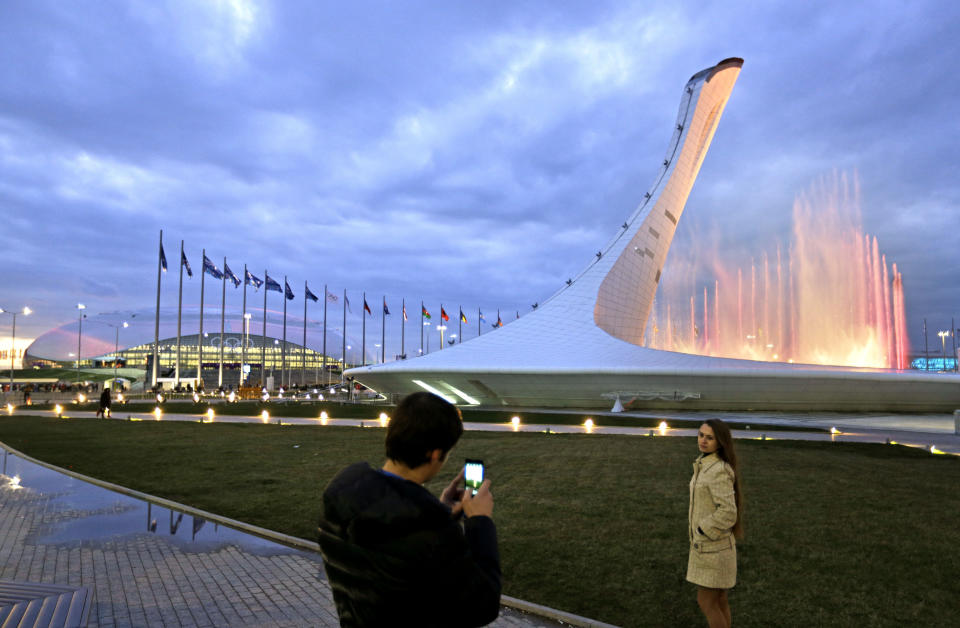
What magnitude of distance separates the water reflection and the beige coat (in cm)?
331

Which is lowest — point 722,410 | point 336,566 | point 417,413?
point 722,410

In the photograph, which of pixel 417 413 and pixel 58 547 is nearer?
pixel 417 413

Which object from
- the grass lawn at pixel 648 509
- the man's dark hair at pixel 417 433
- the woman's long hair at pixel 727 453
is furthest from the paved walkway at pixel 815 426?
the man's dark hair at pixel 417 433

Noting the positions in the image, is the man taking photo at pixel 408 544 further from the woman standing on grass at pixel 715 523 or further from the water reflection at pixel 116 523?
the water reflection at pixel 116 523

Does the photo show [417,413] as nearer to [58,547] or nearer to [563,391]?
[58,547]

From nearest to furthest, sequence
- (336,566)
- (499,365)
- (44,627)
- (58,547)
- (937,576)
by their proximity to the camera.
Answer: (336,566)
(44,627)
(937,576)
(58,547)
(499,365)

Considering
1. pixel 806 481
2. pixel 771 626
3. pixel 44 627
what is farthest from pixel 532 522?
pixel 806 481

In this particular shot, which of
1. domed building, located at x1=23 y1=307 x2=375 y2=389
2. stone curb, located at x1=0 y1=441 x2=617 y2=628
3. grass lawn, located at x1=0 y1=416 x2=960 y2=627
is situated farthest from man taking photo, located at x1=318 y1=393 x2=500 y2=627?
domed building, located at x1=23 y1=307 x2=375 y2=389

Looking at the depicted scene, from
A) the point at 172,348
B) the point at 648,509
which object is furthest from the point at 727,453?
the point at 172,348

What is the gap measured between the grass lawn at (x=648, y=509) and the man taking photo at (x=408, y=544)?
2848 millimetres

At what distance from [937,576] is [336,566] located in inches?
206

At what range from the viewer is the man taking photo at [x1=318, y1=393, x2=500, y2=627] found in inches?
59.1

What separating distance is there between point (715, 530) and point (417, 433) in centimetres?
233

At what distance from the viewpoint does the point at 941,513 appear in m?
6.79
